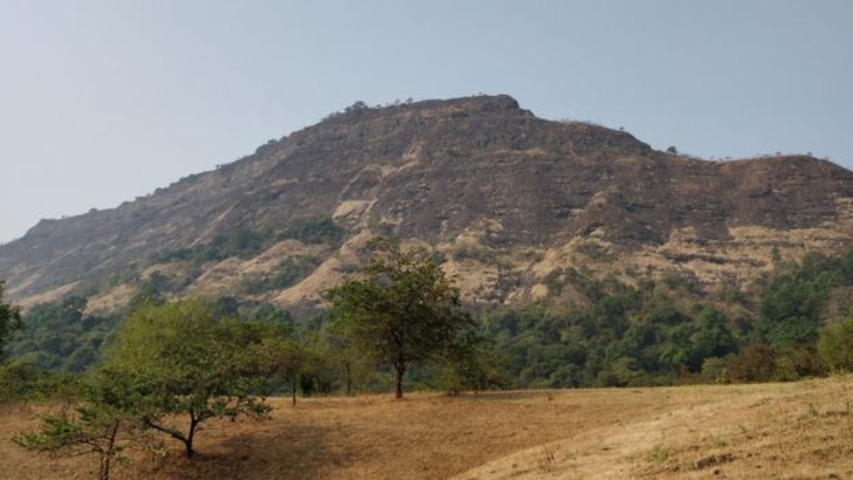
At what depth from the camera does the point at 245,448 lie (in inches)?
1045

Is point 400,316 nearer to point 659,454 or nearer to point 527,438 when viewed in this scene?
point 527,438

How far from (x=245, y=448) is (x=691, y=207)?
141 meters

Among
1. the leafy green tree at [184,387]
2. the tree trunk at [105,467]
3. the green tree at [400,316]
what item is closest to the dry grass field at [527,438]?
the tree trunk at [105,467]

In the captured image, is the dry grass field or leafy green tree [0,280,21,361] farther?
leafy green tree [0,280,21,361]

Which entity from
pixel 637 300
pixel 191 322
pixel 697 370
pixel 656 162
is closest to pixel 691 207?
pixel 656 162

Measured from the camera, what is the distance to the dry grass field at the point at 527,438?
14914 mm

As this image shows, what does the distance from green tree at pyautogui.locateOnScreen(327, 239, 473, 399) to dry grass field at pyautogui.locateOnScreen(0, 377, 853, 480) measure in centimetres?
253

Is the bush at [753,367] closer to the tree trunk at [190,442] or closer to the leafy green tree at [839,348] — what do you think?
the leafy green tree at [839,348]

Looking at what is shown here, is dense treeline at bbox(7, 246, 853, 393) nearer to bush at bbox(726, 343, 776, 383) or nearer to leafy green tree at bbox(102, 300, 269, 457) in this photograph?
bush at bbox(726, 343, 776, 383)

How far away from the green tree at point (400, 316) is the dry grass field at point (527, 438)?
253cm

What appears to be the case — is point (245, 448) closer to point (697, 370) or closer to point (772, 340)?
point (697, 370)

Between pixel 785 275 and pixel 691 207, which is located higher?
pixel 691 207

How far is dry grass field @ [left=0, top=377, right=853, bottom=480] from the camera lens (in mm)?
14914

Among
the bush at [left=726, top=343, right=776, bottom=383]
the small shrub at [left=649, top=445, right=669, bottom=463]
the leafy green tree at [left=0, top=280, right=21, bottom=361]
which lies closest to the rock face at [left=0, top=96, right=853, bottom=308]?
the bush at [left=726, top=343, right=776, bottom=383]
